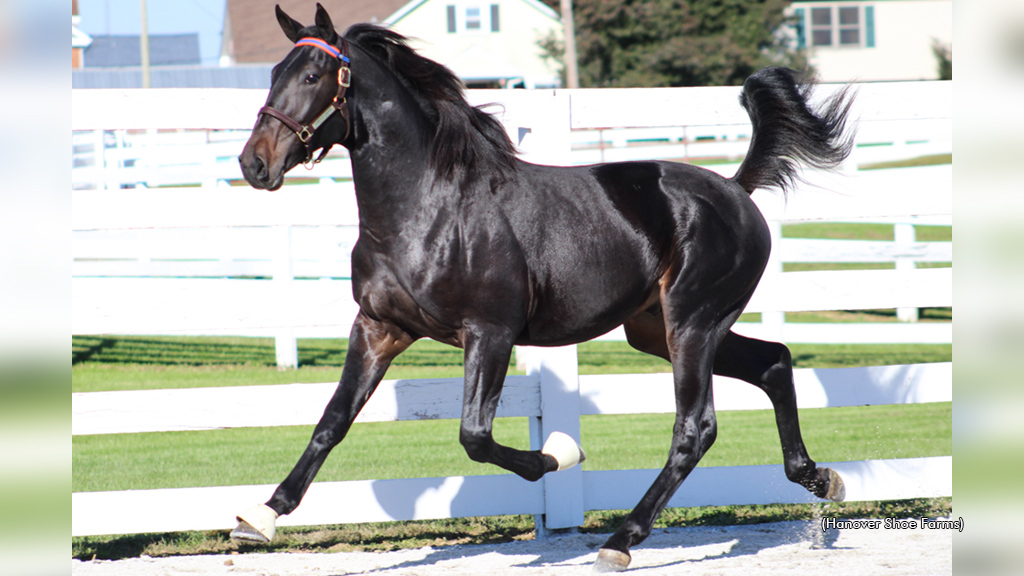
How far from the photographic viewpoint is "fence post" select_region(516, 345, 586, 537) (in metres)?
4.21

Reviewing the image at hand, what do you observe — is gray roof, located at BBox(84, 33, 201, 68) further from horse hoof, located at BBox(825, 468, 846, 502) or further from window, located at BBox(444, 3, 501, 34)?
horse hoof, located at BBox(825, 468, 846, 502)

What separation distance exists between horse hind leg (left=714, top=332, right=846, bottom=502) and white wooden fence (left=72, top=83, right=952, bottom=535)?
0.39m

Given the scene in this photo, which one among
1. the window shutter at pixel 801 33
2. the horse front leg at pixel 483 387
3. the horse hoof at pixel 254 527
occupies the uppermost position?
the window shutter at pixel 801 33

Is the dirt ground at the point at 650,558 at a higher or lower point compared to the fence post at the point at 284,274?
lower

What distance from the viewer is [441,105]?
135 inches

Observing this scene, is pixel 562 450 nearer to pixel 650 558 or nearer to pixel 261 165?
pixel 650 558

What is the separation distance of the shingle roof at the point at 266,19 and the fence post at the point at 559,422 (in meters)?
44.6

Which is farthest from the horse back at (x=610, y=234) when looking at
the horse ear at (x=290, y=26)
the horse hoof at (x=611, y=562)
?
the horse ear at (x=290, y=26)

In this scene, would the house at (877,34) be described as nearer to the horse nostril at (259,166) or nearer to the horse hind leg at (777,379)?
the horse hind leg at (777,379)

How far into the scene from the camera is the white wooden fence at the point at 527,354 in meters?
3.99

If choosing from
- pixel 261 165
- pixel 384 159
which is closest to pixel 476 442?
pixel 384 159

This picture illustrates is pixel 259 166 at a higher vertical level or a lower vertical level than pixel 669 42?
lower

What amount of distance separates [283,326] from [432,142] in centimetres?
120

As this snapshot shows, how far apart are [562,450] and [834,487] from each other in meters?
1.31
